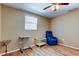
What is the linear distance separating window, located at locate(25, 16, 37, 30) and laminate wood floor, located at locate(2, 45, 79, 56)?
422mm

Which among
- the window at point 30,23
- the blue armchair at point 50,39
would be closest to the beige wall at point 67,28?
the blue armchair at point 50,39

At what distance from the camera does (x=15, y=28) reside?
1766mm

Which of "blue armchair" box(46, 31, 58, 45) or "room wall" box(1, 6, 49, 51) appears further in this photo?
"blue armchair" box(46, 31, 58, 45)

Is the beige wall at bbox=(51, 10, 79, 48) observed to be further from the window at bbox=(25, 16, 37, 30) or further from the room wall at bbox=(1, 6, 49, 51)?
the window at bbox=(25, 16, 37, 30)

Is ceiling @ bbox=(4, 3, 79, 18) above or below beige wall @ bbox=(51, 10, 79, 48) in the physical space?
above

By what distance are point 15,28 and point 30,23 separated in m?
0.32

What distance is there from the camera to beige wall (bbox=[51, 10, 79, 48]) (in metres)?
1.78

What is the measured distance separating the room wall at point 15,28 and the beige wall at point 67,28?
0.72ft

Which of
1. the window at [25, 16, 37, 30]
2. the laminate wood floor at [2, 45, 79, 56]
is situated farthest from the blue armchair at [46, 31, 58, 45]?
the window at [25, 16, 37, 30]

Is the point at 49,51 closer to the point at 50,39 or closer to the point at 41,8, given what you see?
the point at 50,39

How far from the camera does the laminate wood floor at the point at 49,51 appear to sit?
174 centimetres

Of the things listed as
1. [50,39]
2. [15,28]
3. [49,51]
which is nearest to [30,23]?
[15,28]

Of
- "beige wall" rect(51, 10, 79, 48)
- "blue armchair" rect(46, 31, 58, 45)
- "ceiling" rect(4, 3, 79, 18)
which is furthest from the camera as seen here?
"blue armchair" rect(46, 31, 58, 45)

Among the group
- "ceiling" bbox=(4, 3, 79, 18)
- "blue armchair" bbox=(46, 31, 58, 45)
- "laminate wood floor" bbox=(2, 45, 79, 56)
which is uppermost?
"ceiling" bbox=(4, 3, 79, 18)
